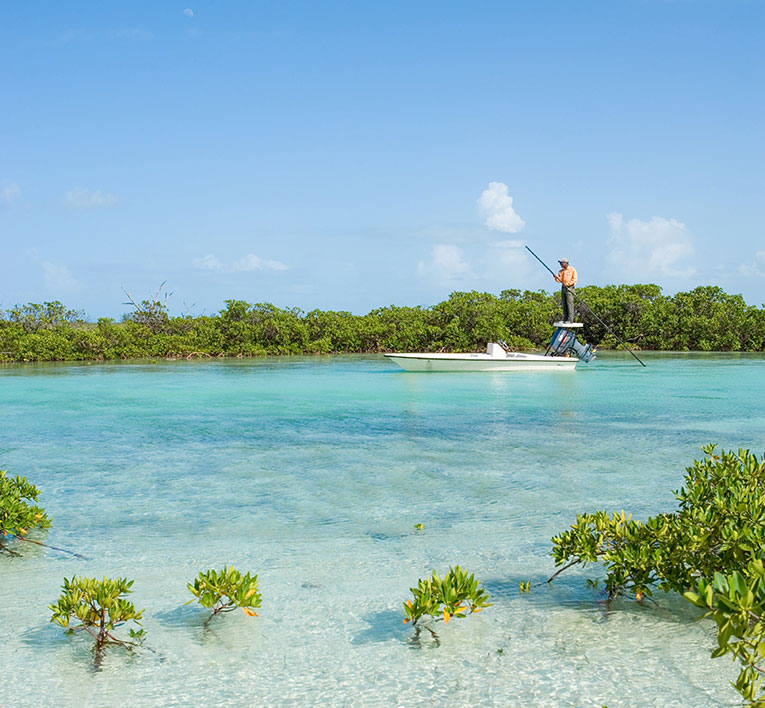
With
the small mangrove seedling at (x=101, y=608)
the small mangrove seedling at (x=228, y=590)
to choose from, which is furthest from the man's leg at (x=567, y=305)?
the small mangrove seedling at (x=101, y=608)

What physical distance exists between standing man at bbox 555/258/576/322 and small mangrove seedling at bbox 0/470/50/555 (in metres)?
16.3

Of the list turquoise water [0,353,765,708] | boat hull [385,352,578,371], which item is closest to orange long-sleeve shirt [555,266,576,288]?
boat hull [385,352,578,371]

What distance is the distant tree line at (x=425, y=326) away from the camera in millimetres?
28547

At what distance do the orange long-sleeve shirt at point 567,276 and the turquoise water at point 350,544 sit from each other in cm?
774

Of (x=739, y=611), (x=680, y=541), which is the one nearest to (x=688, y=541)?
(x=680, y=541)

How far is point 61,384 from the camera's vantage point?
1659 cm

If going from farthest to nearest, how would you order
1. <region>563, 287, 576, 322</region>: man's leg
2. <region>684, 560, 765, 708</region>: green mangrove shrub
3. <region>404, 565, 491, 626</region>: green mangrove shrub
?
<region>563, 287, 576, 322</region>: man's leg, <region>404, 565, 491, 626</region>: green mangrove shrub, <region>684, 560, 765, 708</region>: green mangrove shrub

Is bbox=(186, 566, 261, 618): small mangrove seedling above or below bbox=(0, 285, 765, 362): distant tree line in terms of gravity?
below

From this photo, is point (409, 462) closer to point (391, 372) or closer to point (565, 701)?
point (565, 701)

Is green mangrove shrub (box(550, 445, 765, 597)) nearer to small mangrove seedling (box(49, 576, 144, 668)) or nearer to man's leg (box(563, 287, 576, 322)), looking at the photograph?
small mangrove seedling (box(49, 576, 144, 668))

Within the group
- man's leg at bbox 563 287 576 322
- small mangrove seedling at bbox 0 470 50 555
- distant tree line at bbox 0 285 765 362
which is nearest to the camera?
small mangrove seedling at bbox 0 470 50 555

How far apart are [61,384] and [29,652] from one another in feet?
48.2

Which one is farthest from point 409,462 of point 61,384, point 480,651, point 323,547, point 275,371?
point 275,371

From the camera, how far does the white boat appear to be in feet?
61.2
